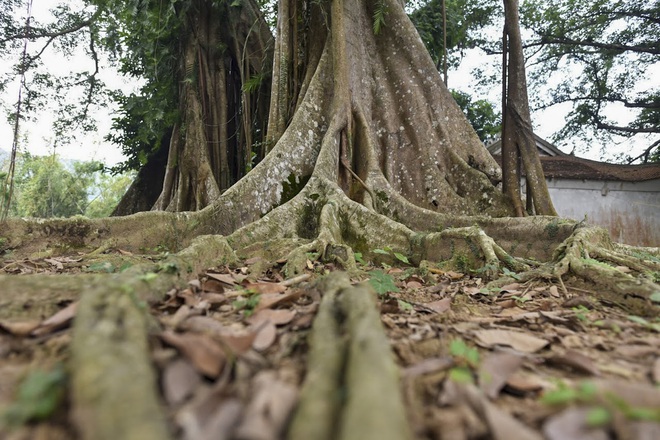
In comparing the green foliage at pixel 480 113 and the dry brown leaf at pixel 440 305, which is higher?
the green foliage at pixel 480 113

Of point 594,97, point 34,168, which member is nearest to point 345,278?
point 594,97

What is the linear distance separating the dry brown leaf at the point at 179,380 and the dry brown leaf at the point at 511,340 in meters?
0.98

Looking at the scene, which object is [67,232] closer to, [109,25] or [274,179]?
[274,179]

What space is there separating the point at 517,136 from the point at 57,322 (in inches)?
205

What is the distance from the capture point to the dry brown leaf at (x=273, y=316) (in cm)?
130

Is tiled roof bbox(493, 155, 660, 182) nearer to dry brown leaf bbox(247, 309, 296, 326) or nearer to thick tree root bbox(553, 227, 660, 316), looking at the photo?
thick tree root bbox(553, 227, 660, 316)

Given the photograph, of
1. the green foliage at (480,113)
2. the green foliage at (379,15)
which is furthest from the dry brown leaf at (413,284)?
the green foliage at (480,113)

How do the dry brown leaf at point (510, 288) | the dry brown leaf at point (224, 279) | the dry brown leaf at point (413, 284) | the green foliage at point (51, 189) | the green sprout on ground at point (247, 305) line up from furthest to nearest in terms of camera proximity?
the green foliage at point (51, 189), the dry brown leaf at point (413, 284), the dry brown leaf at point (510, 288), the dry brown leaf at point (224, 279), the green sprout on ground at point (247, 305)

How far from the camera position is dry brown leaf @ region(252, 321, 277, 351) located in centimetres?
109

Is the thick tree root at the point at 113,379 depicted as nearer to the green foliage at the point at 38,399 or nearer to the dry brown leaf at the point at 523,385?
the green foliage at the point at 38,399

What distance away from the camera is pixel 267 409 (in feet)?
2.50

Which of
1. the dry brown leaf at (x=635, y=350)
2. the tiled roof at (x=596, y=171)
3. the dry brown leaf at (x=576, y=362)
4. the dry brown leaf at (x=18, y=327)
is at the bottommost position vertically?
the dry brown leaf at (x=635, y=350)

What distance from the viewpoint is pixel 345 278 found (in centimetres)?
156

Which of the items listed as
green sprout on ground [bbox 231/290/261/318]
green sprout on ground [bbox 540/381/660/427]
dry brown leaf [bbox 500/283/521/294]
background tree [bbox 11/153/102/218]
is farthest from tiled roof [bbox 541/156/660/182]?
background tree [bbox 11/153/102/218]
